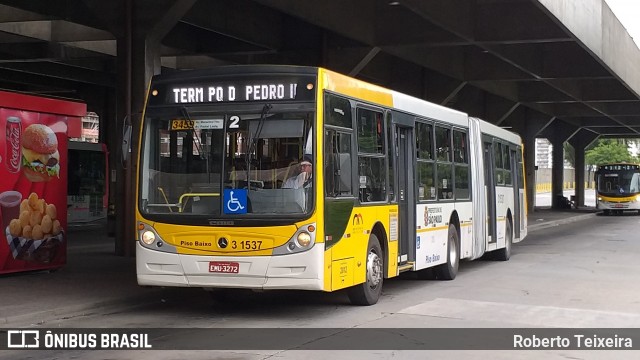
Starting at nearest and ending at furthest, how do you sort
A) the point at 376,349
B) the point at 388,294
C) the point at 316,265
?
1. the point at 376,349
2. the point at 316,265
3. the point at 388,294

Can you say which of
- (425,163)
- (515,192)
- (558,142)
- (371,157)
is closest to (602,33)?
(515,192)

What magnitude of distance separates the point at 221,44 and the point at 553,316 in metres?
17.6

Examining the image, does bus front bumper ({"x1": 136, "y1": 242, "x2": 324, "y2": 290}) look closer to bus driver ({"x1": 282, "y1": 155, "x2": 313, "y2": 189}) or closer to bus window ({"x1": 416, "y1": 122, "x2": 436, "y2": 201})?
bus driver ({"x1": 282, "y1": 155, "x2": 313, "y2": 189})

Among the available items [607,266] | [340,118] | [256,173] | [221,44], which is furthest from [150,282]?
[221,44]

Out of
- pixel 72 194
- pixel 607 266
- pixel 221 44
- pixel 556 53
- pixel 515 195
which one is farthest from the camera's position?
pixel 72 194

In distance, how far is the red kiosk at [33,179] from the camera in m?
13.9

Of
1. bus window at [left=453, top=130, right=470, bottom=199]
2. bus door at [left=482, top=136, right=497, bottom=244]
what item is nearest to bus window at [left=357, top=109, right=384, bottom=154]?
bus window at [left=453, top=130, right=470, bottom=199]

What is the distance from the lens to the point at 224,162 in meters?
10.6

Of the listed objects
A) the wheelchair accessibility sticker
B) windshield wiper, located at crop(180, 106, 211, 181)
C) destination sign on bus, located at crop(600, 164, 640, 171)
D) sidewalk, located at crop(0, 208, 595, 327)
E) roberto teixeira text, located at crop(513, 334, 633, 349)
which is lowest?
roberto teixeira text, located at crop(513, 334, 633, 349)

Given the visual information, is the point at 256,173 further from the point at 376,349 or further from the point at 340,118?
the point at 376,349

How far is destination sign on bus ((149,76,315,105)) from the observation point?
1065 centimetres

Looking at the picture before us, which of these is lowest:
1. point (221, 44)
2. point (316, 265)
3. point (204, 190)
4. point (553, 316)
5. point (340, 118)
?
point (553, 316)

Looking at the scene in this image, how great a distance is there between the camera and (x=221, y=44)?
87.0 feet

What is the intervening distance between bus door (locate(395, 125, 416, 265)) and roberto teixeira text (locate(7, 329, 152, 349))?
16.5ft
